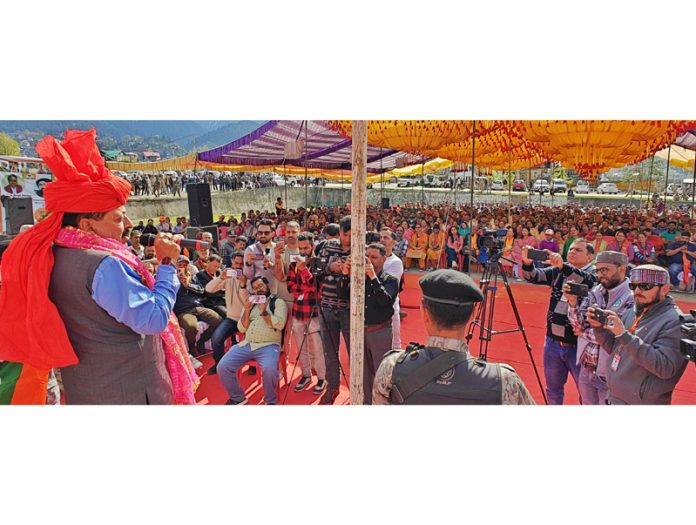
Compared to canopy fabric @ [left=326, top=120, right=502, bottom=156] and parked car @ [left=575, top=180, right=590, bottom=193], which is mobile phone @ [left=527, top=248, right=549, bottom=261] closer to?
canopy fabric @ [left=326, top=120, right=502, bottom=156]

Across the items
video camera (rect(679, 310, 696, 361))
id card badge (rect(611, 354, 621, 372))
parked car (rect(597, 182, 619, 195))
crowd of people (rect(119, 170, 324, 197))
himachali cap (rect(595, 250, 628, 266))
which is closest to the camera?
video camera (rect(679, 310, 696, 361))

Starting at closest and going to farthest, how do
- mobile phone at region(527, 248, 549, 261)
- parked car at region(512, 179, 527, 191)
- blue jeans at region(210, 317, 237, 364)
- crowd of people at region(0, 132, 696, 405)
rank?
crowd of people at region(0, 132, 696, 405)
mobile phone at region(527, 248, 549, 261)
blue jeans at region(210, 317, 237, 364)
parked car at region(512, 179, 527, 191)

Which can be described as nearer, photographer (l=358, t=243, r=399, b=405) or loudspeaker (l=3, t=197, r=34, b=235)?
photographer (l=358, t=243, r=399, b=405)

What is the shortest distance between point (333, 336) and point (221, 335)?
114 centimetres

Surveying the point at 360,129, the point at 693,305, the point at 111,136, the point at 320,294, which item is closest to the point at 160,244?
the point at 360,129

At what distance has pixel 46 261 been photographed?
1771 mm

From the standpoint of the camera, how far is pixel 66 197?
1817 mm

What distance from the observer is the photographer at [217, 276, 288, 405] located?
148 inches

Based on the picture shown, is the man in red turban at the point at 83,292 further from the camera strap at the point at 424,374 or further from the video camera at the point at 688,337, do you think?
the video camera at the point at 688,337

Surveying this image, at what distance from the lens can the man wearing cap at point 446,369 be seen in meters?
1.57

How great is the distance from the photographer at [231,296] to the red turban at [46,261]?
7.74 feet

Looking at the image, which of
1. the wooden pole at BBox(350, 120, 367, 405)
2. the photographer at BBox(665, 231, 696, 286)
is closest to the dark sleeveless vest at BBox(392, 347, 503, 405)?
the wooden pole at BBox(350, 120, 367, 405)

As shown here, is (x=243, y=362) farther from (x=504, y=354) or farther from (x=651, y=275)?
(x=651, y=275)

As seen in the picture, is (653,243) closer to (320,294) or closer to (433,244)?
(433,244)
